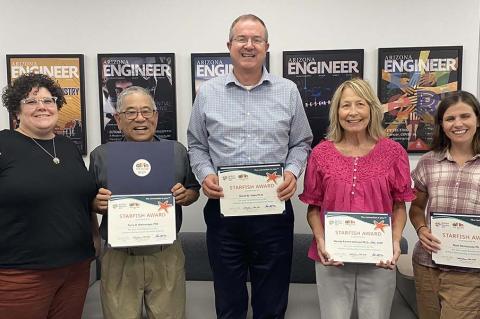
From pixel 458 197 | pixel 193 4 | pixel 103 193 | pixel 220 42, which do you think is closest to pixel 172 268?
pixel 103 193

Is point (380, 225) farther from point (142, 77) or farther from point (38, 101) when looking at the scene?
point (142, 77)

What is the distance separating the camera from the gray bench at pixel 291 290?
7.75ft

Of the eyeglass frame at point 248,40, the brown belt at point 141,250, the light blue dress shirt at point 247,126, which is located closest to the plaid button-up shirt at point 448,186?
the light blue dress shirt at point 247,126

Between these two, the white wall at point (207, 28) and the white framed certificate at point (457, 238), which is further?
the white wall at point (207, 28)

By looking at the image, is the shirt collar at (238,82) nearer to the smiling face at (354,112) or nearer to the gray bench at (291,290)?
the smiling face at (354,112)

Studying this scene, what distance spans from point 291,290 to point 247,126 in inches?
49.9

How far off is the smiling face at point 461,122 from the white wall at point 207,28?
1035 mm

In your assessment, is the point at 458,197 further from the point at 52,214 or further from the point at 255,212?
the point at 52,214

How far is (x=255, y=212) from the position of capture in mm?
1859

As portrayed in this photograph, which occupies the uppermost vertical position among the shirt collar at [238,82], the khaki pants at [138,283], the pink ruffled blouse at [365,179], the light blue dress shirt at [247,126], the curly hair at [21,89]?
the shirt collar at [238,82]

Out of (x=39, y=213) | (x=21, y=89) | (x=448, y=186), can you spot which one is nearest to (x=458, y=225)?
(x=448, y=186)

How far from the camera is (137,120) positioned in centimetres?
195

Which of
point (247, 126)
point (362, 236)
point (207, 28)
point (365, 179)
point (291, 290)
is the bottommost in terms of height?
point (291, 290)

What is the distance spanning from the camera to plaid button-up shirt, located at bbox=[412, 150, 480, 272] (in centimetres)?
177
